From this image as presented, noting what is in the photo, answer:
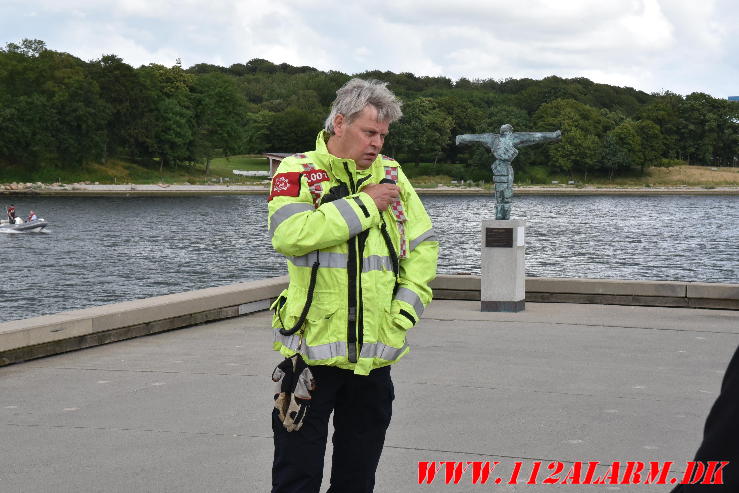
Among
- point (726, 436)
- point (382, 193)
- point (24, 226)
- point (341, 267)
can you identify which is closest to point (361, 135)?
point (382, 193)

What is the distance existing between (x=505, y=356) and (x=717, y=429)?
8438 millimetres

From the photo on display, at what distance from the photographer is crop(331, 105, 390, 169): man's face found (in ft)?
12.9

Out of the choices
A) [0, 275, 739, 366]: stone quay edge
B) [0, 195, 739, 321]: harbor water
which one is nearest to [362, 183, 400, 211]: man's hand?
[0, 275, 739, 366]: stone quay edge

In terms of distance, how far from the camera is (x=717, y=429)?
55.9 inches

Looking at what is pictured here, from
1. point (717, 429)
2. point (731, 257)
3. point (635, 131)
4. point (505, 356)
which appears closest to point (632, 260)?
point (731, 257)

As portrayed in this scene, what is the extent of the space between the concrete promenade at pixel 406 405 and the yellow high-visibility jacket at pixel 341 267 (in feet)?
6.03

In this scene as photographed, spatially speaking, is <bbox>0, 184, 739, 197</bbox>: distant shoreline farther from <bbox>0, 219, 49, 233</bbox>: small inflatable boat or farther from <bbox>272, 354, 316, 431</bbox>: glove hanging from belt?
<bbox>272, 354, 316, 431</bbox>: glove hanging from belt

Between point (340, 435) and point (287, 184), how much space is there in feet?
3.13

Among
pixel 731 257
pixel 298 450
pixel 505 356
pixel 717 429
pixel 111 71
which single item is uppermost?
pixel 111 71

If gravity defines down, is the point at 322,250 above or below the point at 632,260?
above

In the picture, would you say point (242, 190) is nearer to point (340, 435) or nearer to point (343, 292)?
point (340, 435)

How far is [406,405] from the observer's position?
757 cm

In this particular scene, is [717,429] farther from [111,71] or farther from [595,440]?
[111,71]

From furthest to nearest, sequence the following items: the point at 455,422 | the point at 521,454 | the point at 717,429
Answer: the point at 455,422 < the point at 521,454 < the point at 717,429
